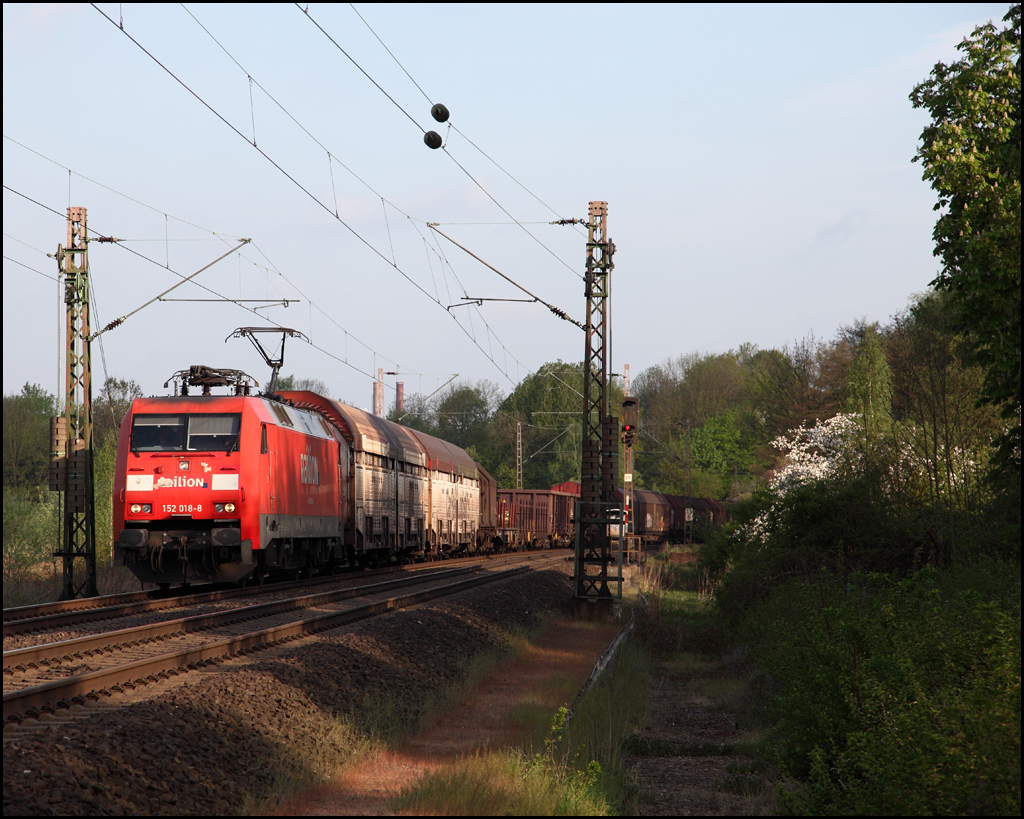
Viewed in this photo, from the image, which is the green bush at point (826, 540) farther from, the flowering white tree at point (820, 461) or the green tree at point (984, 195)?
the green tree at point (984, 195)

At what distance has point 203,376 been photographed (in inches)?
789

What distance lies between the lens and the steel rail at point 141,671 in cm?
771

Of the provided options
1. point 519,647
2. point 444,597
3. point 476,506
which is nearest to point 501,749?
point 519,647

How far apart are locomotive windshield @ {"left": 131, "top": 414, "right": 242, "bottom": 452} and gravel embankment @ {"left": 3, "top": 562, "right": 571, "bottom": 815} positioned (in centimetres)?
621

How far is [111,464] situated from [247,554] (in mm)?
25891

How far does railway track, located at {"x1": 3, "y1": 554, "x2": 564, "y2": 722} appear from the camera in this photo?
824 centimetres

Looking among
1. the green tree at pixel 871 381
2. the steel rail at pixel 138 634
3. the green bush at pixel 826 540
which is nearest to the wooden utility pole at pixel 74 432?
the steel rail at pixel 138 634

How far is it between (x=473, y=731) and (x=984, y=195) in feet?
27.8

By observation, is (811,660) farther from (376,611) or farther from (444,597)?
(444,597)

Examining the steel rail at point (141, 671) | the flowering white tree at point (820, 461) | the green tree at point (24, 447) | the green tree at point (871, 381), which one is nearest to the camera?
the steel rail at point (141, 671)

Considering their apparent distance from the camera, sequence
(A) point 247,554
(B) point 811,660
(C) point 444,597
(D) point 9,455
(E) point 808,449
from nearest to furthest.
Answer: (B) point 811,660 → (A) point 247,554 → (C) point 444,597 → (E) point 808,449 → (D) point 9,455

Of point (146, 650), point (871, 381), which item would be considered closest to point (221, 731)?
point (146, 650)

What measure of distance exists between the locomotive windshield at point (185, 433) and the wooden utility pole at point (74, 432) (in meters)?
2.78

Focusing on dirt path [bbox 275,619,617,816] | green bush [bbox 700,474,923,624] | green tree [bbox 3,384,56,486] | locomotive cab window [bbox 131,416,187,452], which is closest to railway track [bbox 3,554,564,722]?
dirt path [bbox 275,619,617,816]
